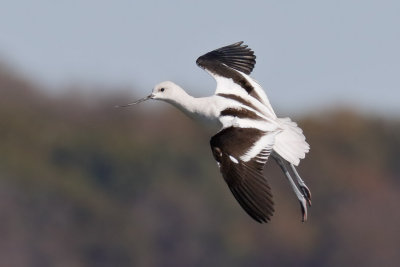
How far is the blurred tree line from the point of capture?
2357 inches

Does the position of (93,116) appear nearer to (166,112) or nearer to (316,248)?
(166,112)

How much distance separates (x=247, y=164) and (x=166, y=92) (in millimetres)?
2279

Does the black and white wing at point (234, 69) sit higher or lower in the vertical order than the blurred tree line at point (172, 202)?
higher

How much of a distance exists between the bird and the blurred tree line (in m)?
39.7

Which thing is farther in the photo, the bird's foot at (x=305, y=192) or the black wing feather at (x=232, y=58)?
the black wing feather at (x=232, y=58)

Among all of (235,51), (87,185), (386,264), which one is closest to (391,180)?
(386,264)

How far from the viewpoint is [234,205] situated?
60.8m

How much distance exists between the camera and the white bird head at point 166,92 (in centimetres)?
1627

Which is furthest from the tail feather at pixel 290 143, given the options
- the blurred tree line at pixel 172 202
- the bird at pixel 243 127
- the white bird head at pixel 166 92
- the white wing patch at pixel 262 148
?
the blurred tree line at pixel 172 202

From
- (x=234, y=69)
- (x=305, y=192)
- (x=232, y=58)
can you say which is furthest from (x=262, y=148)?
(x=232, y=58)

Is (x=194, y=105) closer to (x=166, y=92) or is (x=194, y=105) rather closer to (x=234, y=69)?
(x=166, y=92)

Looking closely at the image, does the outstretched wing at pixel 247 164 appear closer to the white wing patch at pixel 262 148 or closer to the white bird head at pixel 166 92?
the white wing patch at pixel 262 148

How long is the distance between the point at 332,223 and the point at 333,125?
9.94m

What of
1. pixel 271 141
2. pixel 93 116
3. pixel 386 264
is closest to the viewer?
pixel 271 141
